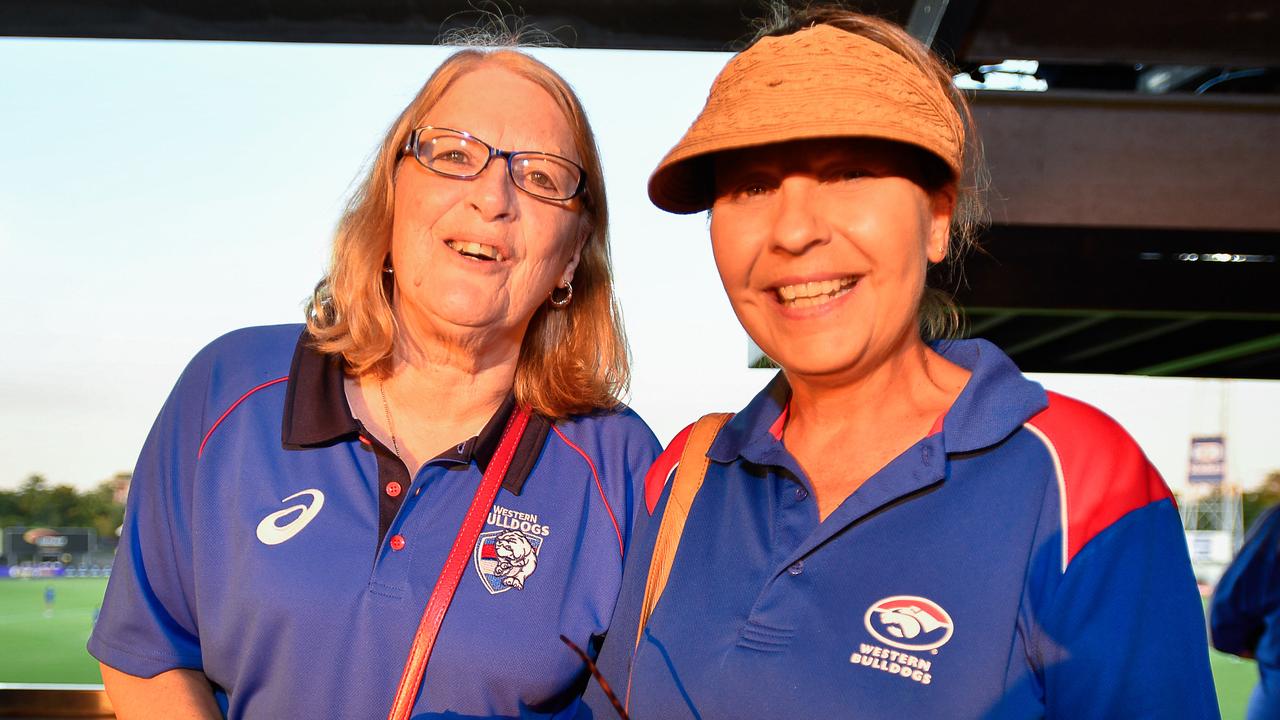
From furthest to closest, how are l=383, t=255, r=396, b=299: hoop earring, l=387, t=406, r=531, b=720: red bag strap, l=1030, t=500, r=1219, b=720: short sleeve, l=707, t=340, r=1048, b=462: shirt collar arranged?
l=383, t=255, r=396, b=299: hoop earring < l=387, t=406, r=531, b=720: red bag strap < l=707, t=340, r=1048, b=462: shirt collar < l=1030, t=500, r=1219, b=720: short sleeve

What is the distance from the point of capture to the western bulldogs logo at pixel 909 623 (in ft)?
4.43

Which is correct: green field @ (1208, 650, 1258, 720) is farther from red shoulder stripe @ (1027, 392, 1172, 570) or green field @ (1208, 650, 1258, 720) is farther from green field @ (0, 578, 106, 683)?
green field @ (0, 578, 106, 683)

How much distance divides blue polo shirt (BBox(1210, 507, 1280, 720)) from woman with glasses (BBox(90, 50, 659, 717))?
9.62ft

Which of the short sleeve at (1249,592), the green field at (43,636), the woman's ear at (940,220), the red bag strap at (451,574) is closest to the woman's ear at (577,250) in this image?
the red bag strap at (451,574)

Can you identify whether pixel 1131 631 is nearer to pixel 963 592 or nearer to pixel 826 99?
pixel 963 592

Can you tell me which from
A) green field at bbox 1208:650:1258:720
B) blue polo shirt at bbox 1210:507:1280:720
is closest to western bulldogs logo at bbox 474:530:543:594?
blue polo shirt at bbox 1210:507:1280:720

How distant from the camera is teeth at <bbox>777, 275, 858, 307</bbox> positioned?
60.6 inches

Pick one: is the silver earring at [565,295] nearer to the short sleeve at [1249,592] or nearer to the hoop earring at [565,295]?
the hoop earring at [565,295]

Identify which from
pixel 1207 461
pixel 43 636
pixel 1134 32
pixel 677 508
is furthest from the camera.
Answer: pixel 1207 461

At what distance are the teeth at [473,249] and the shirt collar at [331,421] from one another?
1.06 ft

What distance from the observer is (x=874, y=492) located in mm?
1482

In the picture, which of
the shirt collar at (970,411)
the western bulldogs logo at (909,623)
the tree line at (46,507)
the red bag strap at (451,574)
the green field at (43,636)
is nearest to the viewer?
the western bulldogs logo at (909,623)

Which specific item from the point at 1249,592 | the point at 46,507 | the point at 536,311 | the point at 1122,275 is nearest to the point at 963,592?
the point at 536,311

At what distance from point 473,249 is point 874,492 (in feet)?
2.96
